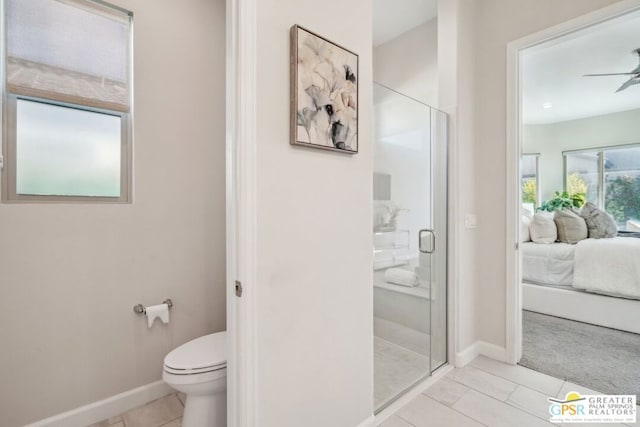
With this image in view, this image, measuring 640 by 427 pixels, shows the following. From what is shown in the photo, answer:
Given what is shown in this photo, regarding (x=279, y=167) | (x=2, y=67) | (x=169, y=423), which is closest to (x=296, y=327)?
(x=279, y=167)

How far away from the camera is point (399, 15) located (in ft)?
9.89

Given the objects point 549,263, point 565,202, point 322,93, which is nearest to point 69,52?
point 322,93

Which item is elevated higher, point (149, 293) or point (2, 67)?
point (2, 67)

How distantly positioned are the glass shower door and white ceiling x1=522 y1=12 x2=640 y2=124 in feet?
3.62

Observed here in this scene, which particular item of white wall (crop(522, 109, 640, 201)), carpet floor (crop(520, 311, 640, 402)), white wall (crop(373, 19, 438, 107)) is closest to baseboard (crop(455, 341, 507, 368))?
carpet floor (crop(520, 311, 640, 402))

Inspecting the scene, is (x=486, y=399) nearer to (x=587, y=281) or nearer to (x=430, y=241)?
(x=430, y=241)

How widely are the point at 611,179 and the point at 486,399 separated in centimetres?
610

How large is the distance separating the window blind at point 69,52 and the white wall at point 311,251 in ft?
3.97

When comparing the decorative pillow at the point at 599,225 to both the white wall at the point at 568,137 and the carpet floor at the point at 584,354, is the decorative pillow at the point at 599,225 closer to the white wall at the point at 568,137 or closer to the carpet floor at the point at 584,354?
the carpet floor at the point at 584,354

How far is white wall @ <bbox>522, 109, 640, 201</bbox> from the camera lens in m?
5.54

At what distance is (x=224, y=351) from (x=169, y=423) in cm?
58

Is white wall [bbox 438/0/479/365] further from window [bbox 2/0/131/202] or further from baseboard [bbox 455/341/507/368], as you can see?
window [bbox 2/0/131/202]

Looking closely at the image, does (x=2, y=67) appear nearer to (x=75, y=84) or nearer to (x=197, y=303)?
(x=75, y=84)

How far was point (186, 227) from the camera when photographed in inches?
83.1
